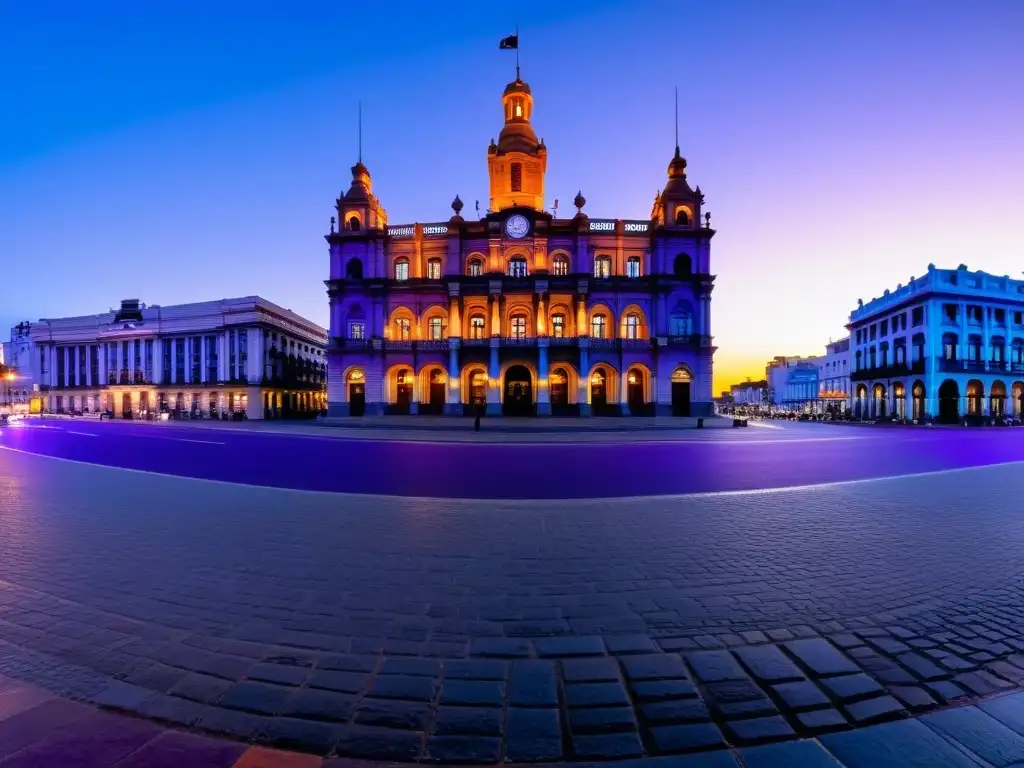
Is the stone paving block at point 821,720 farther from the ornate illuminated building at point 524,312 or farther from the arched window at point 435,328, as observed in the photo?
the arched window at point 435,328

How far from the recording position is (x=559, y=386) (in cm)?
4844

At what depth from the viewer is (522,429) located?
3447 centimetres

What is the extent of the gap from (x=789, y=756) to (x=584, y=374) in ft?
146

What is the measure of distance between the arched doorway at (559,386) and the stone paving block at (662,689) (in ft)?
147

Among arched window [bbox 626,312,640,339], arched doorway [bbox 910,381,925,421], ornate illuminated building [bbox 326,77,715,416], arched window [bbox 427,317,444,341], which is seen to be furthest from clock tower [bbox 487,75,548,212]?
arched doorway [bbox 910,381,925,421]

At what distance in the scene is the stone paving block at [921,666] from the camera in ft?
11.1

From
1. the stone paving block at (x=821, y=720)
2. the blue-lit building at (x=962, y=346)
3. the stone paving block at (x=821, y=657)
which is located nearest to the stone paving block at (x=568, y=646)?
the stone paving block at (x=821, y=720)

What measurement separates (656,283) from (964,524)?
42487 millimetres

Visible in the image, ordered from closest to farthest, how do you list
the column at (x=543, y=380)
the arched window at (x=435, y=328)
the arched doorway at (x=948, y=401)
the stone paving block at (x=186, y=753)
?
the stone paving block at (x=186, y=753) → the column at (x=543, y=380) → the arched window at (x=435, y=328) → the arched doorway at (x=948, y=401)

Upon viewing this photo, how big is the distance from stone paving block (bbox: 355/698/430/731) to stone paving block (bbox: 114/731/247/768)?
0.61m

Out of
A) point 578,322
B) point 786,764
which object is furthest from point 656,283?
point 786,764

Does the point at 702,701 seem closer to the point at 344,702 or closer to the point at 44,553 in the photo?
the point at 344,702

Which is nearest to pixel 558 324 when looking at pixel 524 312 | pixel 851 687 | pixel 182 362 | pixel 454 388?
pixel 524 312

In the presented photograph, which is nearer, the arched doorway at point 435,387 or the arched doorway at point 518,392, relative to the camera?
the arched doorway at point 518,392
